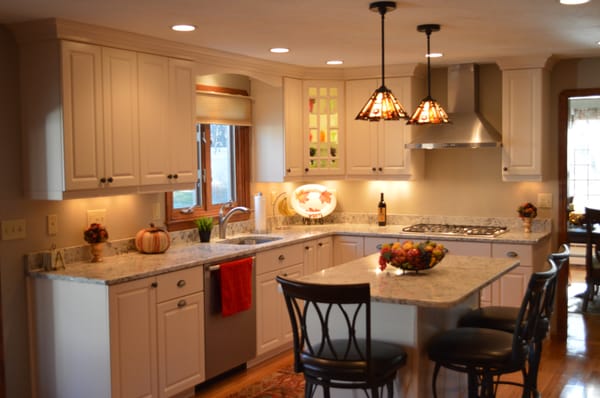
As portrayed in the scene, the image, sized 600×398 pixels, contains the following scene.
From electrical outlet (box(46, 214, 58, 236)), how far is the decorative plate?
2522mm

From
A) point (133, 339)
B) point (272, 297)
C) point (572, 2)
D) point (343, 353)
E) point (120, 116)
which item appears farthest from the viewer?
point (272, 297)

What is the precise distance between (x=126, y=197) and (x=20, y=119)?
90cm

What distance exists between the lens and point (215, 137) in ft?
18.1

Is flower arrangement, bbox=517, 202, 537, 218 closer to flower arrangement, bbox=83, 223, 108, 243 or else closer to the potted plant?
the potted plant

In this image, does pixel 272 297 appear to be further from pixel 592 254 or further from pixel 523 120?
pixel 592 254

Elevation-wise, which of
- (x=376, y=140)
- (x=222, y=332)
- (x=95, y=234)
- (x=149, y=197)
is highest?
(x=376, y=140)

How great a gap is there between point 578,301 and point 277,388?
2.98 meters

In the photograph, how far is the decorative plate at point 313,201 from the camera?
6.21m

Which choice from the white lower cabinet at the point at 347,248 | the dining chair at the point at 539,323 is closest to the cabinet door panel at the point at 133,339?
the dining chair at the point at 539,323

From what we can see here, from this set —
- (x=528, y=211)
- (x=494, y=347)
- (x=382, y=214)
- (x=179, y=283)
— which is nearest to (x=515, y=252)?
(x=528, y=211)

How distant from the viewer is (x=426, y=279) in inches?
139

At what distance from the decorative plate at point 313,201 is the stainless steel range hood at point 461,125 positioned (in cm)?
95

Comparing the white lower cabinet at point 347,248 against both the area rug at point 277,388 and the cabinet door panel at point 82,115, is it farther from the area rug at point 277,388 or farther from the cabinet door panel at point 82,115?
the cabinet door panel at point 82,115

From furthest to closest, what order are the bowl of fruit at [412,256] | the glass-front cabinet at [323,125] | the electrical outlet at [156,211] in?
the glass-front cabinet at [323,125], the electrical outlet at [156,211], the bowl of fruit at [412,256]
